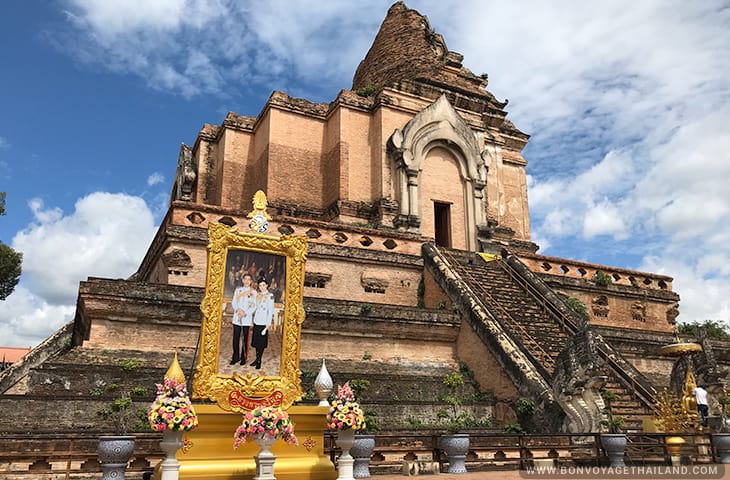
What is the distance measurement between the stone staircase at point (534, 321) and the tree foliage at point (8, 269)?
25.1 metres

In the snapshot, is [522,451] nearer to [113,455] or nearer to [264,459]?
[264,459]

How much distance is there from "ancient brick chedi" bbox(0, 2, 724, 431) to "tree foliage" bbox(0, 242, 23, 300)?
11725 millimetres

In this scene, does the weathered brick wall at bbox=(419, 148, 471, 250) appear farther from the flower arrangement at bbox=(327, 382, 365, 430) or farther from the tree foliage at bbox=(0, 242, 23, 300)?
the tree foliage at bbox=(0, 242, 23, 300)

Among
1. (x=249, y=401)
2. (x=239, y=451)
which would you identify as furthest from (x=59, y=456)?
Answer: (x=249, y=401)

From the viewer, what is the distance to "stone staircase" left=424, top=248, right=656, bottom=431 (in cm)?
1295

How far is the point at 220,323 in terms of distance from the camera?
340 inches

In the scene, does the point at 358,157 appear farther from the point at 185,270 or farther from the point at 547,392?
the point at 547,392

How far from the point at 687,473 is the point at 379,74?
20662mm

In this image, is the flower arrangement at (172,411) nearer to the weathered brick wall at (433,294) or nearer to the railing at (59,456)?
the railing at (59,456)

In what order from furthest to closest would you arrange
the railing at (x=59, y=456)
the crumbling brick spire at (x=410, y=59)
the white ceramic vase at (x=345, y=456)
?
the crumbling brick spire at (x=410, y=59) → the white ceramic vase at (x=345, y=456) → the railing at (x=59, y=456)

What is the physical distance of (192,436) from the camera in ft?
25.7

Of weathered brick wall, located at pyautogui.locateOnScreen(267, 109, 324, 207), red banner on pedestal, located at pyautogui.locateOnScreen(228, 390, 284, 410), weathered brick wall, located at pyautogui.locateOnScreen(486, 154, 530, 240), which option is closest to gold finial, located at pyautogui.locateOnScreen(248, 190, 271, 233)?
red banner on pedestal, located at pyautogui.locateOnScreen(228, 390, 284, 410)

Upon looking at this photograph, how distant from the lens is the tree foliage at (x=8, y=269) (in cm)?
3219

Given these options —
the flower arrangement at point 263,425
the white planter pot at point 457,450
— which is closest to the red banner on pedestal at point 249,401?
the flower arrangement at point 263,425
